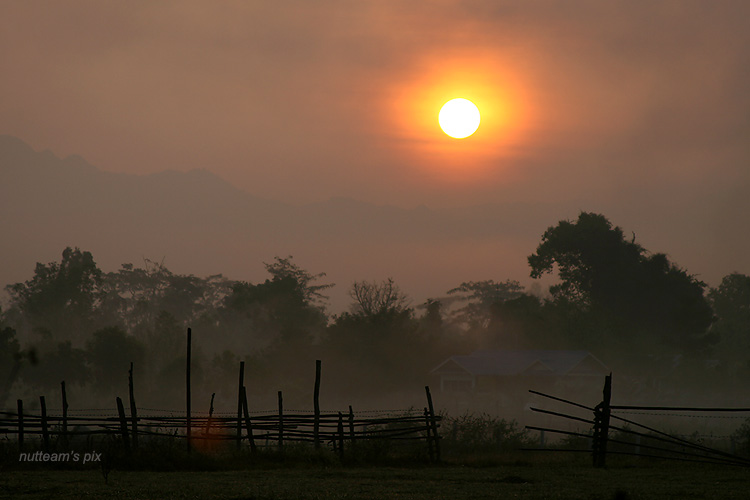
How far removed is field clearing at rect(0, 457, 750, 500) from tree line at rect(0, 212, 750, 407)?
195ft

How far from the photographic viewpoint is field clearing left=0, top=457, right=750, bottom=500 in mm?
16359

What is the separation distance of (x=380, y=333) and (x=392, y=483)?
219ft

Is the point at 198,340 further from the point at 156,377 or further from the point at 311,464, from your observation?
the point at 311,464

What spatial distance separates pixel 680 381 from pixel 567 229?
2203cm

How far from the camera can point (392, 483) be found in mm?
19094

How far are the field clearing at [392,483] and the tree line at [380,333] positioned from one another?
59.3 metres

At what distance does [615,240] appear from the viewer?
102 metres

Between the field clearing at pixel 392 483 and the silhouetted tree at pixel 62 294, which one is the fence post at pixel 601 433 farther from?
the silhouetted tree at pixel 62 294

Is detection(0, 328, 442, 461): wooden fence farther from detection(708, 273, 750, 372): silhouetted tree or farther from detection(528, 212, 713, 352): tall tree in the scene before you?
detection(708, 273, 750, 372): silhouetted tree

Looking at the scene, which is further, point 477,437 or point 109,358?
point 109,358

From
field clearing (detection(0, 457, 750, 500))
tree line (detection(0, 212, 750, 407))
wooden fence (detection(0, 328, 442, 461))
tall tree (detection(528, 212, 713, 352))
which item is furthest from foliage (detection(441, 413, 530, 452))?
tall tree (detection(528, 212, 713, 352))

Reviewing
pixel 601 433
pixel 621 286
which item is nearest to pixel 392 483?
pixel 601 433

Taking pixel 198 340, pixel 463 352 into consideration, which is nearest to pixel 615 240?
pixel 463 352

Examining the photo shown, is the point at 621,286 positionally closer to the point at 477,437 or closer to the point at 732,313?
the point at 732,313
